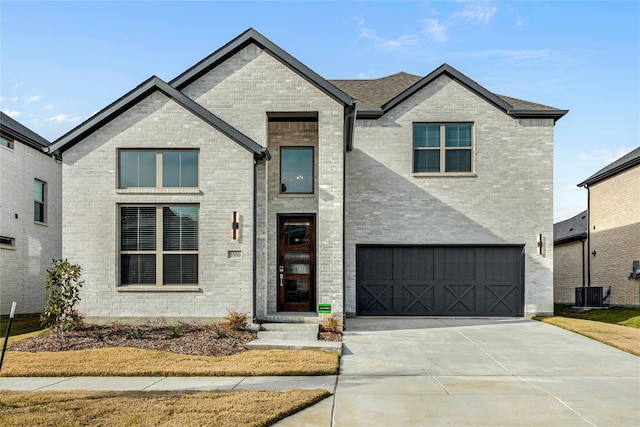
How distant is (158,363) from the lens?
852 cm

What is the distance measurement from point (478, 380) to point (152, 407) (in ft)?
17.1

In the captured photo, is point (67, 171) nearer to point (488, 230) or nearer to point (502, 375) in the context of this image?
point (502, 375)

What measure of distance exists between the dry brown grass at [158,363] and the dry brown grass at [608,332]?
6674 mm

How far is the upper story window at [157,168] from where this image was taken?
11781mm

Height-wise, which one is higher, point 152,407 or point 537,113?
point 537,113

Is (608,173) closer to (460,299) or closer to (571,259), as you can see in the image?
(571,259)

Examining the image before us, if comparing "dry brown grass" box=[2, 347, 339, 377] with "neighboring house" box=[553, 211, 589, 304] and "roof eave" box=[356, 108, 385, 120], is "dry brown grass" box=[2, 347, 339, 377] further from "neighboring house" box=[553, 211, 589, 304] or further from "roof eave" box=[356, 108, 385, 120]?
"neighboring house" box=[553, 211, 589, 304]

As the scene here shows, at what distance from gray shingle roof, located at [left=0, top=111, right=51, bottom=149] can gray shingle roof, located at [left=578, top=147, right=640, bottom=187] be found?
72.9ft

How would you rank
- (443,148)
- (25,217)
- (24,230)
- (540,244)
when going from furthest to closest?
(25,217)
(24,230)
(443,148)
(540,244)

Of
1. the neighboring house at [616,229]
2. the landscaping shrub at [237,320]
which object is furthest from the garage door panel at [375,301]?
the neighboring house at [616,229]

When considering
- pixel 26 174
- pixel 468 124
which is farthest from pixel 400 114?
pixel 26 174

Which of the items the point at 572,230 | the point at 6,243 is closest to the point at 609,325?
the point at 572,230

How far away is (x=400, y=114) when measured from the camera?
15477 mm

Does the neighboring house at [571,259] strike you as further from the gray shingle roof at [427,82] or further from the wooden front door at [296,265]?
the wooden front door at [296,265]
